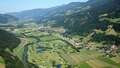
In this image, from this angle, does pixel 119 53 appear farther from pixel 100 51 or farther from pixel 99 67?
pixel 99 67

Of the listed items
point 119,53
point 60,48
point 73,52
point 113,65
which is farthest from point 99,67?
point 60,48

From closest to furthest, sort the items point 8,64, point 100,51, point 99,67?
point 8,64 → point 99,67 → point 100,51

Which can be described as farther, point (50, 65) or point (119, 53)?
point (119, 53)

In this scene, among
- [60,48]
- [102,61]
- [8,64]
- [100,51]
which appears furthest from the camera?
[60,48]

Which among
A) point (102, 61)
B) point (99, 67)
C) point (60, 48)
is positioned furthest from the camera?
point (60, 48)

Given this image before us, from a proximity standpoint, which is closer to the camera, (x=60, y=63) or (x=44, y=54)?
(x=60, y=63)

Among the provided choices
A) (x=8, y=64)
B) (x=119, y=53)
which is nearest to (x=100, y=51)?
(x=119, y=53)

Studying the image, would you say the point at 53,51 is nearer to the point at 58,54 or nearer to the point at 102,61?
the point at 58,54

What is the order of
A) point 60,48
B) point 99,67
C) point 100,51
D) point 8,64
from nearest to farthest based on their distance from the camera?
1. point 8,64
2. point 99,67
3. point 100,51
4. point 60,48
